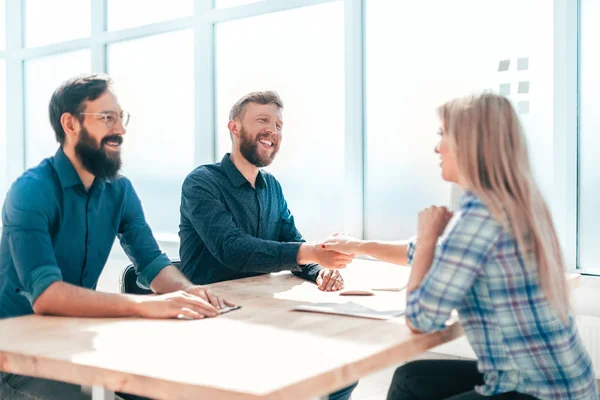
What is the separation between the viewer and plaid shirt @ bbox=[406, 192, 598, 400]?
1436 millimetres

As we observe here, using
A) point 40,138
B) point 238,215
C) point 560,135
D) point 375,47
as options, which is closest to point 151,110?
point 40,138

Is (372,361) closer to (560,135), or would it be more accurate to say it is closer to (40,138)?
(560,135)

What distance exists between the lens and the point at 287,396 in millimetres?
1102

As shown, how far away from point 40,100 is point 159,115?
5.52ft

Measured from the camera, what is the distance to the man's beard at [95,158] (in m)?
2.16

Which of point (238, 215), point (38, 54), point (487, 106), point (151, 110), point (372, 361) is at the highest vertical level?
point (38, 54)

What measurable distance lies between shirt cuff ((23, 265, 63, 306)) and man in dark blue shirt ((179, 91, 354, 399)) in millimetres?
798

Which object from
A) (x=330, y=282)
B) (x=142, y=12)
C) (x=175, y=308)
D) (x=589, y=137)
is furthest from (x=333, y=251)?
(x=142, y=12)

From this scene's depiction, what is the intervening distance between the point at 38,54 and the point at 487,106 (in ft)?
18.6

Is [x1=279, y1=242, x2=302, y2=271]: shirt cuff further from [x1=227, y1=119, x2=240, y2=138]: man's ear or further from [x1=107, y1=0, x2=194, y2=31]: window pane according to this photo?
[x1=107, y1=0, x2=194, y2=31]: window pane

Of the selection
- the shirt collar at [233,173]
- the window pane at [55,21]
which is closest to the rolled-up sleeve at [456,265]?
the shirt collar at [233,173]

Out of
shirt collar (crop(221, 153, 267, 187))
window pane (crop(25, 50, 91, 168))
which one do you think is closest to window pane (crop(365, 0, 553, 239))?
shirt collar (crop(221, 153, 267, 187))

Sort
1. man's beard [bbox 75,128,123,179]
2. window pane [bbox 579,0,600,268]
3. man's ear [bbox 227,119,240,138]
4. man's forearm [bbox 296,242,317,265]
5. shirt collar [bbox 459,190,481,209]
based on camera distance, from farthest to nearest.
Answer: window pane [bbox 579,0,600,268] < man's ear [bbox 227,119,240,138] < man's forearm [bbox 296,242,317,265] < man's beard [bbox 75,128,123,179] < shirt collar [bbox 459,190,481,209]

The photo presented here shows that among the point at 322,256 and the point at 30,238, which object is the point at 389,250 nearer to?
the point at 322,256
